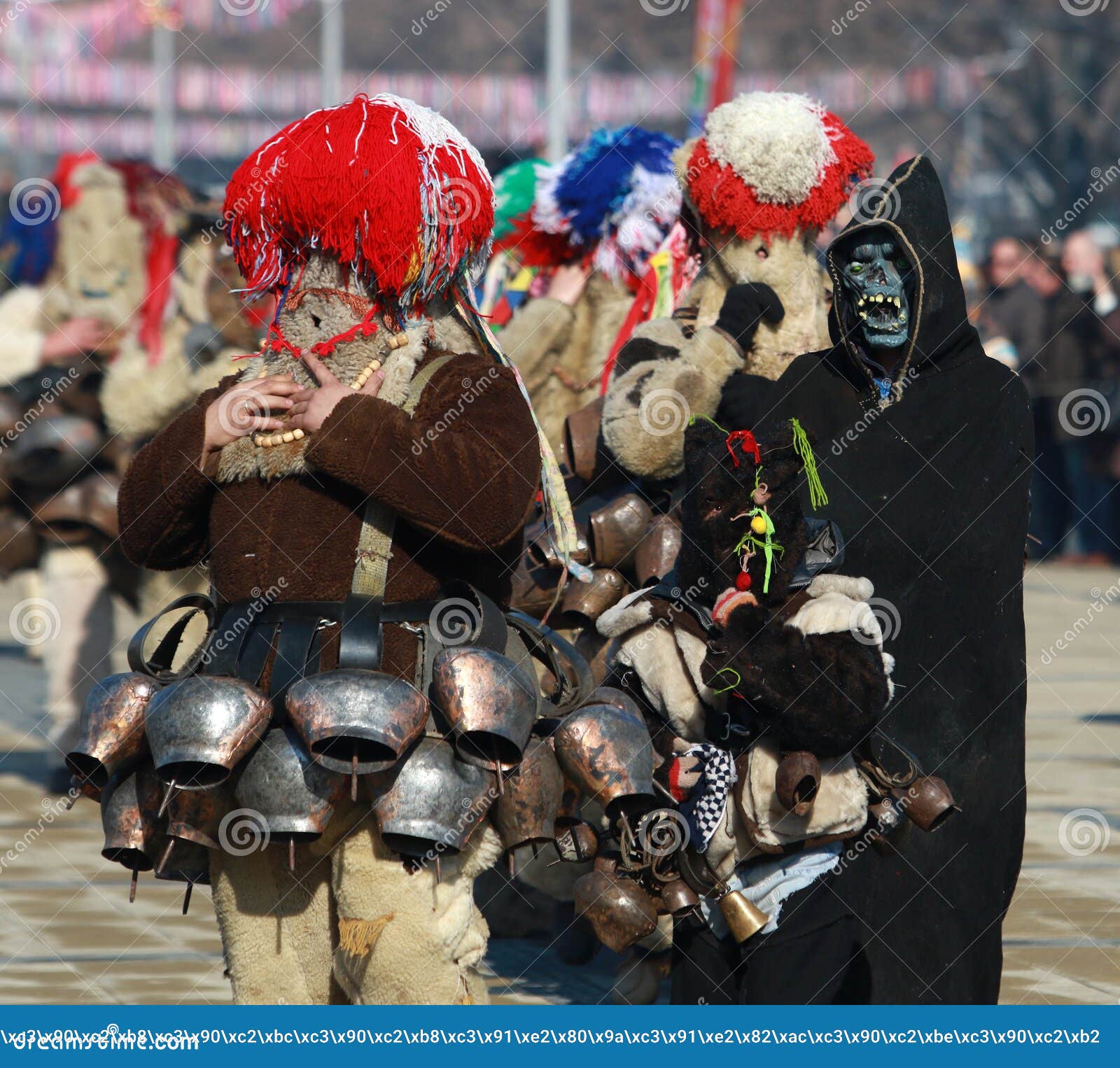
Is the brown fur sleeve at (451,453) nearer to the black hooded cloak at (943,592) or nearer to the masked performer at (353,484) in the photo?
the masked performer at (353,484)

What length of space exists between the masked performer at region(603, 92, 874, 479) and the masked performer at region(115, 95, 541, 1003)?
153 cm

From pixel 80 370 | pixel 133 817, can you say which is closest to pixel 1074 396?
pixel 80 370

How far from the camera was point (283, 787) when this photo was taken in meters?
3.39

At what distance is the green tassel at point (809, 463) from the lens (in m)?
3.91

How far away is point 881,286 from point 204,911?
3284 millimetres

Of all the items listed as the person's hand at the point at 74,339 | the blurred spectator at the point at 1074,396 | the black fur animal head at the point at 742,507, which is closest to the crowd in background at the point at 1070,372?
the blurred spectator at the point at 1074,396

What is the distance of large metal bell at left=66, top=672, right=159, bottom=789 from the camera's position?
3547mm

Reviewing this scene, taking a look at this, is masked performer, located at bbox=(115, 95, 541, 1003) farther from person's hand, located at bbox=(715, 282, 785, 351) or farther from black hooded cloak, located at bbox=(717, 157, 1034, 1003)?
person's hand, located at bbox=(715, 282, 785, 351)

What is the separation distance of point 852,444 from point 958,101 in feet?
154

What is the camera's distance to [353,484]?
344 centimetres

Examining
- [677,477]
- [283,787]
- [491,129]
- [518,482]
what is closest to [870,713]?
[518,482]

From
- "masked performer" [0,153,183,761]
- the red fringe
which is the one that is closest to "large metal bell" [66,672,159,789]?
the red fringe
